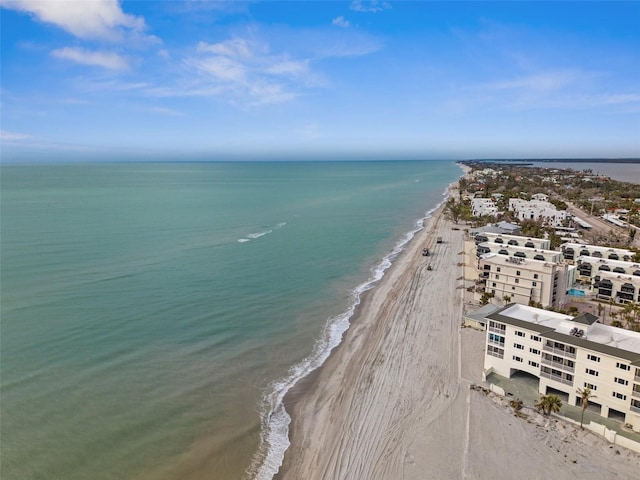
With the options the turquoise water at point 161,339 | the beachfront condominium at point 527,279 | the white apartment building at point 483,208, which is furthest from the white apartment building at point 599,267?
the white apartment building at point 483,208

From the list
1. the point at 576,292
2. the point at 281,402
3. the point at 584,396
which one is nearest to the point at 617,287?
the point at 576,292

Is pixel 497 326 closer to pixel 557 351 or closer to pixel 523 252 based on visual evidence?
pixel 557 351

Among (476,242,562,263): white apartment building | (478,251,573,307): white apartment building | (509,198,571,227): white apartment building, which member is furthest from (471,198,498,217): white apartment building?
(478,251,573,307): white apartment building

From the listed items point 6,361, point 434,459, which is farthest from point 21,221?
point 434,459

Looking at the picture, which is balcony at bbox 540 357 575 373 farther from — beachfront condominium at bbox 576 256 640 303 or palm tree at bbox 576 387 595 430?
beachfront condominium at bbox 576 256 640 303

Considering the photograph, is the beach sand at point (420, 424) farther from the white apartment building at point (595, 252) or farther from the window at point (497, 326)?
the white apartment building at point (595, 252)

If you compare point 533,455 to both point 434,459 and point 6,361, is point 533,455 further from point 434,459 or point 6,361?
point 6,361

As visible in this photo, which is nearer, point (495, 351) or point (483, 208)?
point (495, 351)
